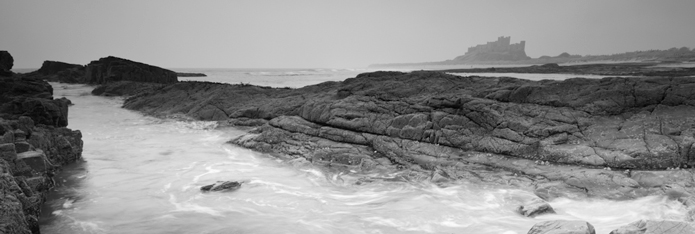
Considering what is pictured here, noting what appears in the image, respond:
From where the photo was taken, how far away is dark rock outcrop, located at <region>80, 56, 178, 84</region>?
1427 inches

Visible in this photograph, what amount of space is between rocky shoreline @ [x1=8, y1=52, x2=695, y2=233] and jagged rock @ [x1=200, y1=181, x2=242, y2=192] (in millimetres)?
2388

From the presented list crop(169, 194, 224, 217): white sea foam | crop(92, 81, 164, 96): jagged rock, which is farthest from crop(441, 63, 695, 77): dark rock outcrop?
crop(92, 81, 164, 96): jagged rock

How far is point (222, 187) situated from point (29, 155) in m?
3.40

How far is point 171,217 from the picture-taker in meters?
6.14

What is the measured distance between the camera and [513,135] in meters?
8.80

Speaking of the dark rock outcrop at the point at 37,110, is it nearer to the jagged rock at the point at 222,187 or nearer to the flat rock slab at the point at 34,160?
the flat rock slab at the point at 34,160

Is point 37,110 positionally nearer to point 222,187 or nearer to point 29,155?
point 29,155

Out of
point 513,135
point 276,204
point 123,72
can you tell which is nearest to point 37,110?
point 276,204

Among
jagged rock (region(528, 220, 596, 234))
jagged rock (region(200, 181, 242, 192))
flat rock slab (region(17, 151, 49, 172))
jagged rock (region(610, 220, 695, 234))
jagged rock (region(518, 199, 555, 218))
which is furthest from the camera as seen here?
jagged rock (region(200, 181, 242, 192))

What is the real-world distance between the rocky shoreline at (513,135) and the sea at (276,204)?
0.46 m

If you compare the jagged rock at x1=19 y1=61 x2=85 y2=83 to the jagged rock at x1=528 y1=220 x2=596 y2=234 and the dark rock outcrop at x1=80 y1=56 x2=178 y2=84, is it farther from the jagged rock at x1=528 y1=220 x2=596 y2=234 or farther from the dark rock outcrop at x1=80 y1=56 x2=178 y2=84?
the jagged rock at x1=528 y1=220 x2=596 y2=234

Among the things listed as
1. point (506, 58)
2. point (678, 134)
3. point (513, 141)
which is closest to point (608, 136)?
point (678, 134)

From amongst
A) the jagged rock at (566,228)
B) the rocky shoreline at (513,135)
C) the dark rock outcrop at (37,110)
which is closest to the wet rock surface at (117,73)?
the dark rock outcrop at (37,110)

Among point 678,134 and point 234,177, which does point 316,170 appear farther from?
point 678,134
